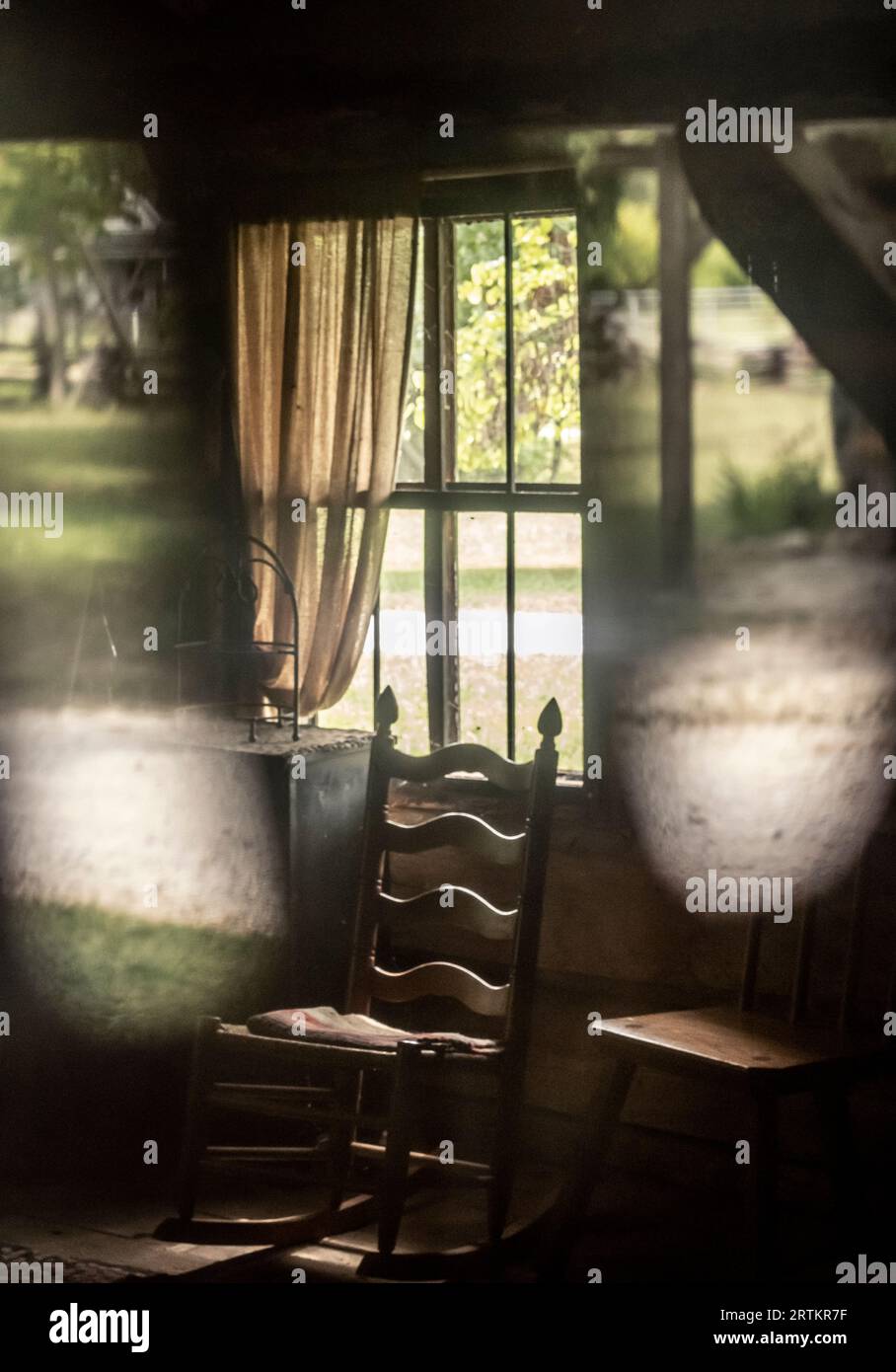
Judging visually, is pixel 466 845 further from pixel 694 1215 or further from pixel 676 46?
pixel 676 46

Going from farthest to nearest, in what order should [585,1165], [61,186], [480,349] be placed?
[61,186]
[480,349]
[585,1165]

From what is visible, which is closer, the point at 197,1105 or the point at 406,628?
the point at 197,1105

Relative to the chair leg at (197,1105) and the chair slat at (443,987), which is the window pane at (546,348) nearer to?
the chair slat at (443,987)

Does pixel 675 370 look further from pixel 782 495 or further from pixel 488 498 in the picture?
pixel 488 498

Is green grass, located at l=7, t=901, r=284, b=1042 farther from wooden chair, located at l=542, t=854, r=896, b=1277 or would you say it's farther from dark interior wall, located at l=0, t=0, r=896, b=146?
dark interior wall, located at l=0, t=0, r=896, b=146

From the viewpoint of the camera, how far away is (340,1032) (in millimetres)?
3582

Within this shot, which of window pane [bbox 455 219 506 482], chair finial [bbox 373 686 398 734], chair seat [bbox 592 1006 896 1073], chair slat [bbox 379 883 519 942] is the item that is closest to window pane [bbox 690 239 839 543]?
window pane [bbox 455 219 506 482]

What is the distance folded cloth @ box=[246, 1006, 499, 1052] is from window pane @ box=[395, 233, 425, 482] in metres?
1.54

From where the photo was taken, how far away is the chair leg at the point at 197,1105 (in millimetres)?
3545

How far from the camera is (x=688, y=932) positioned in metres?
4.09

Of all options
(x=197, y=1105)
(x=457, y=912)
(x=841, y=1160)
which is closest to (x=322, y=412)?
(x=457, y=912)

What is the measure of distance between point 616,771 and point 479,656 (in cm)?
53

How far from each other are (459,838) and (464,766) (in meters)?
0.16
